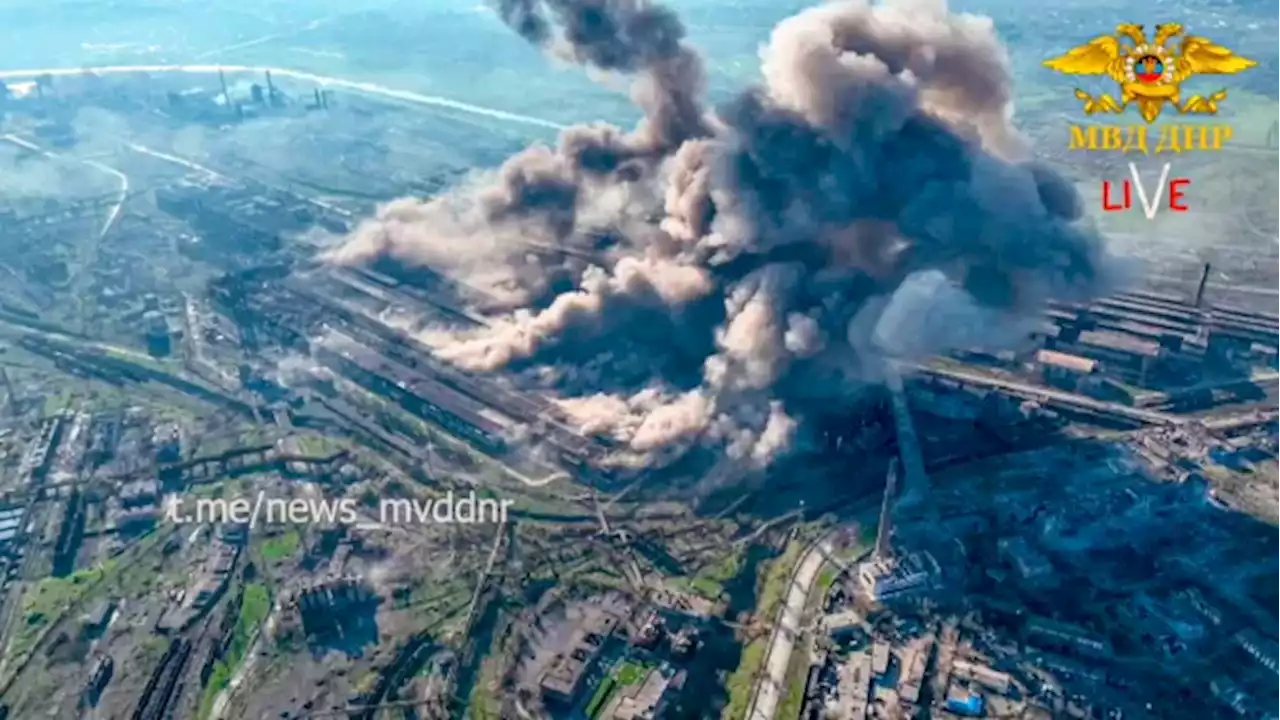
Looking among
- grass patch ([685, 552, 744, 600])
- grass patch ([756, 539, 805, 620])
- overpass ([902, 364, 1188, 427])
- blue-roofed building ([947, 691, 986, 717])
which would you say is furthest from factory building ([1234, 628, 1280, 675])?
grass patch ([685, 552, 744, 600])

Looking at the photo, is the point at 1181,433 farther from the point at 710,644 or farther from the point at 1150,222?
the point at 1150,222

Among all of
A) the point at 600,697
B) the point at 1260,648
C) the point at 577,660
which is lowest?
the point at 600,697

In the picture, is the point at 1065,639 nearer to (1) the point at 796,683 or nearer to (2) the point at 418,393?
(1) the point at 796,683

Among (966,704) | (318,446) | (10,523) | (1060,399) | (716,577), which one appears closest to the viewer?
(966,704)

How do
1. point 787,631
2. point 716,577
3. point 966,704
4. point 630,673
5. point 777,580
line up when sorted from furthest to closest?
point 716,577 < point 777,580 < point 787,631 < point 630,673 < point 966,704

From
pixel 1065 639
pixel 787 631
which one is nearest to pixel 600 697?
pixel 787 631

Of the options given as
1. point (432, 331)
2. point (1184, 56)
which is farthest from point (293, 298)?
point (1184, 56)

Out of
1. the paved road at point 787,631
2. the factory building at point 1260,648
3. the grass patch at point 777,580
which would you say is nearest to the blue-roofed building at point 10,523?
the grass patch at point 777,580
